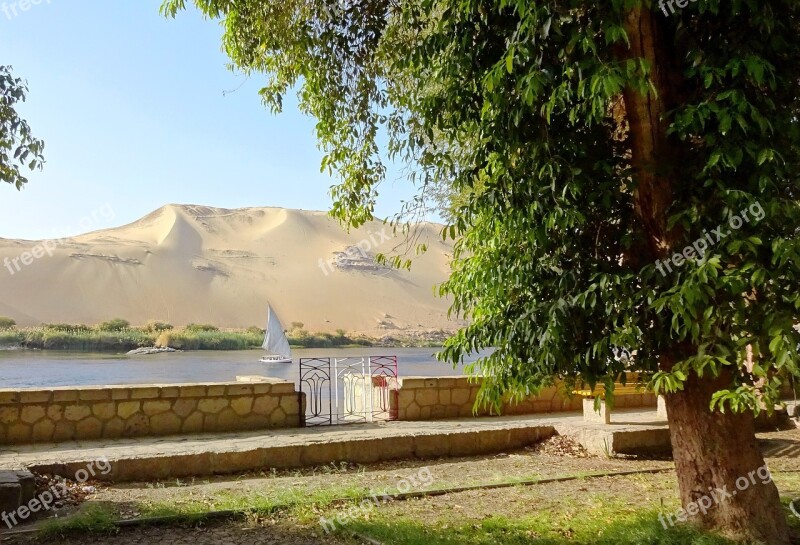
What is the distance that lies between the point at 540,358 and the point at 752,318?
1.15 metres

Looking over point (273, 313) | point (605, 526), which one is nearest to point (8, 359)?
point (273, 313)

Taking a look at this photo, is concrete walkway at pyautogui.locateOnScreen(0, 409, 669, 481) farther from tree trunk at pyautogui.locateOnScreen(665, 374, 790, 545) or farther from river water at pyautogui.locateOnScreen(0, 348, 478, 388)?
river water at pyautogui.locateOnScreen(0, 348, 478, 388)

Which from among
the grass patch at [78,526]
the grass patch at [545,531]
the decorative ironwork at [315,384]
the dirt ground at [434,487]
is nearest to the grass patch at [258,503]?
the dirt ground at [434,487]

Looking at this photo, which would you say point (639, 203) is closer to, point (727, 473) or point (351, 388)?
point (727, 473)

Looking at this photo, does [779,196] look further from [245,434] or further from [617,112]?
[245,434]

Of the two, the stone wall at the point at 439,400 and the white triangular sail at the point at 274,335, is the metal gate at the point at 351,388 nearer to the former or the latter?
the stone wall at the point at 439,400

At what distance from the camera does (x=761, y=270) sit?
3.00 m

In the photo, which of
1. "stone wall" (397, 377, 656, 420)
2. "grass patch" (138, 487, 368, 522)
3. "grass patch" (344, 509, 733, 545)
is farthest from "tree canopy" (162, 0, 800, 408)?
"stone wall" (397, 377, 656, 420)

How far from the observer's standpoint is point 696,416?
409 centimetres

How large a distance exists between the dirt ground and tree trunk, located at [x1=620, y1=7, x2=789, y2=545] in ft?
3.13

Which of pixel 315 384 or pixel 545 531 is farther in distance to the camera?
pixel 315 384

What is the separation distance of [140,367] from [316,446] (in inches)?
1122

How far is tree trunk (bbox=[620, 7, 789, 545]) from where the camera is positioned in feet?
13.1

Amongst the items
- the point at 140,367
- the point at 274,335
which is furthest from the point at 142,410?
the point at 140,367
